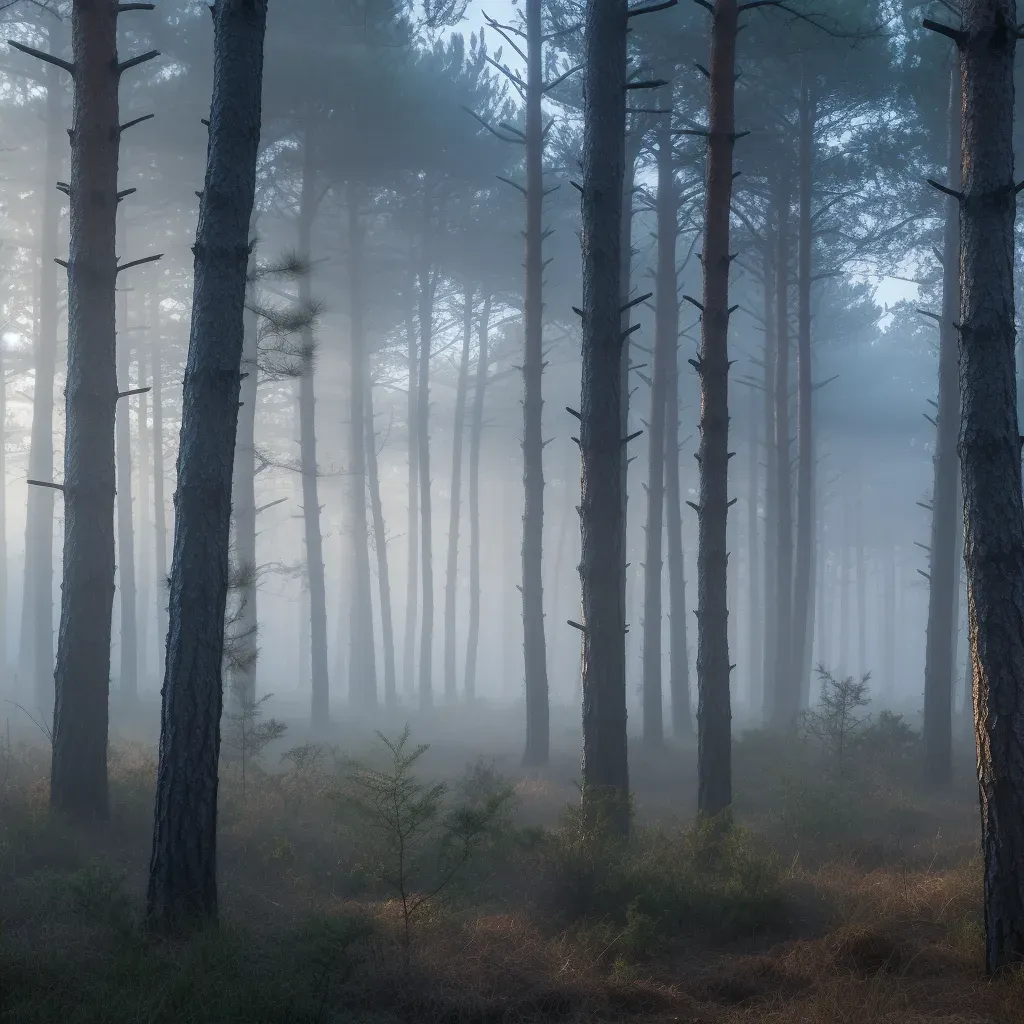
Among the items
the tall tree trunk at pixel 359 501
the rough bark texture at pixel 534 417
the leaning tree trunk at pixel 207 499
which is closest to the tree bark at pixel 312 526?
the tall tree trunk at pixel 359 501

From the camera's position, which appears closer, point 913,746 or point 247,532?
point 913,746

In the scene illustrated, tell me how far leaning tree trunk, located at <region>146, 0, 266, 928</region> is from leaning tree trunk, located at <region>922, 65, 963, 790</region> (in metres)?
11.9

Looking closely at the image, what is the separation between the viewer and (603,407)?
9367 mm

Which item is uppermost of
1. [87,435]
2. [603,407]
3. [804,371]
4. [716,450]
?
[804,371]

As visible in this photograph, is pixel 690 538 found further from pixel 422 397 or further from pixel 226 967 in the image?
pixel 226 967

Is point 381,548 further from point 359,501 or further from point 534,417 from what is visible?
point 534,417

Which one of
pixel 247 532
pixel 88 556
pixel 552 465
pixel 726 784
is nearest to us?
pixel 88 556

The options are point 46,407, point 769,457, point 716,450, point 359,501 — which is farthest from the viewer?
point 359,501

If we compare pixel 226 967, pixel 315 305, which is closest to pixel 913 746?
pixel 315 305

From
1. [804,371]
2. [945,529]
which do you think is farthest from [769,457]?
[945,529]

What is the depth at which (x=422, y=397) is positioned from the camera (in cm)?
2752

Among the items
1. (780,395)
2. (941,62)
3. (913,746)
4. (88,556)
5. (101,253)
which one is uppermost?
(941,62)

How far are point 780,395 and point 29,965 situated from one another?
Result: 19.0 metres

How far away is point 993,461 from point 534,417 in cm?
1131
